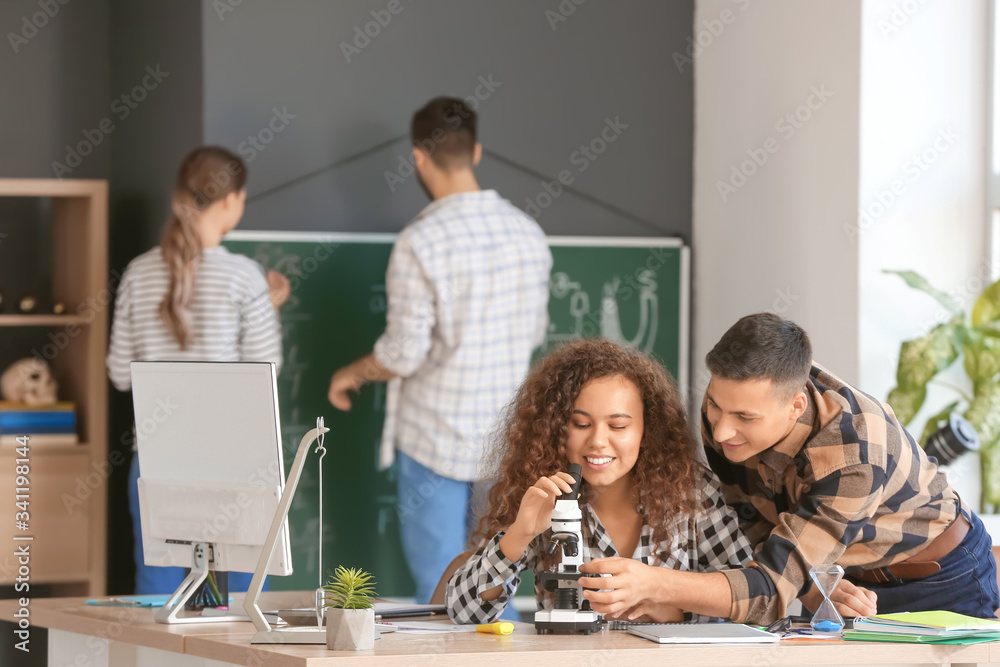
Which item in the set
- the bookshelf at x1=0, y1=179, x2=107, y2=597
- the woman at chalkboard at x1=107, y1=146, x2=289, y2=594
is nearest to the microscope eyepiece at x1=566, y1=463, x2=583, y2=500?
the woman at chalkboard at x1=107, y1=146, x2=289, y2=594

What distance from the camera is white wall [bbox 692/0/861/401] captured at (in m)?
3.81

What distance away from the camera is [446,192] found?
397cm

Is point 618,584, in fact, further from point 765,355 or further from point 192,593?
point 192,593

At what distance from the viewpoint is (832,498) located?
229cm

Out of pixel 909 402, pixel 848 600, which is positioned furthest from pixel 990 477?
pixel 848 600

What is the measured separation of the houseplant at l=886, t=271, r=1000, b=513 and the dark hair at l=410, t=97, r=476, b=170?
1.41 m

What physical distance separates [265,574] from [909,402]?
82.6 inches

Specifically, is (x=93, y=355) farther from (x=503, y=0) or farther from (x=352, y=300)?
(x=503, y=0)

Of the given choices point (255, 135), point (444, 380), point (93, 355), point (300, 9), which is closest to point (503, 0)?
point (300, 9)

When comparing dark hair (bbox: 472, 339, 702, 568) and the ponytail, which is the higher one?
the ponytail

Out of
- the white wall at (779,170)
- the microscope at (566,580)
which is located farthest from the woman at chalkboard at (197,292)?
the microscope at (566,580)

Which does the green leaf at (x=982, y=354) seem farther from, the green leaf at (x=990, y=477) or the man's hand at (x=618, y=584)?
the man's hand at (x=618, y=584)

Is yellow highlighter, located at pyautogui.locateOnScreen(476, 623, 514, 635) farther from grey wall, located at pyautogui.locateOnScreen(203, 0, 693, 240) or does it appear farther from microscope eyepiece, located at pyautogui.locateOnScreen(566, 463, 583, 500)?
grey wall, located at pyautogui.locateOnScreen(203, 0, 693, 240)

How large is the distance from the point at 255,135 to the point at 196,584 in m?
2.11
